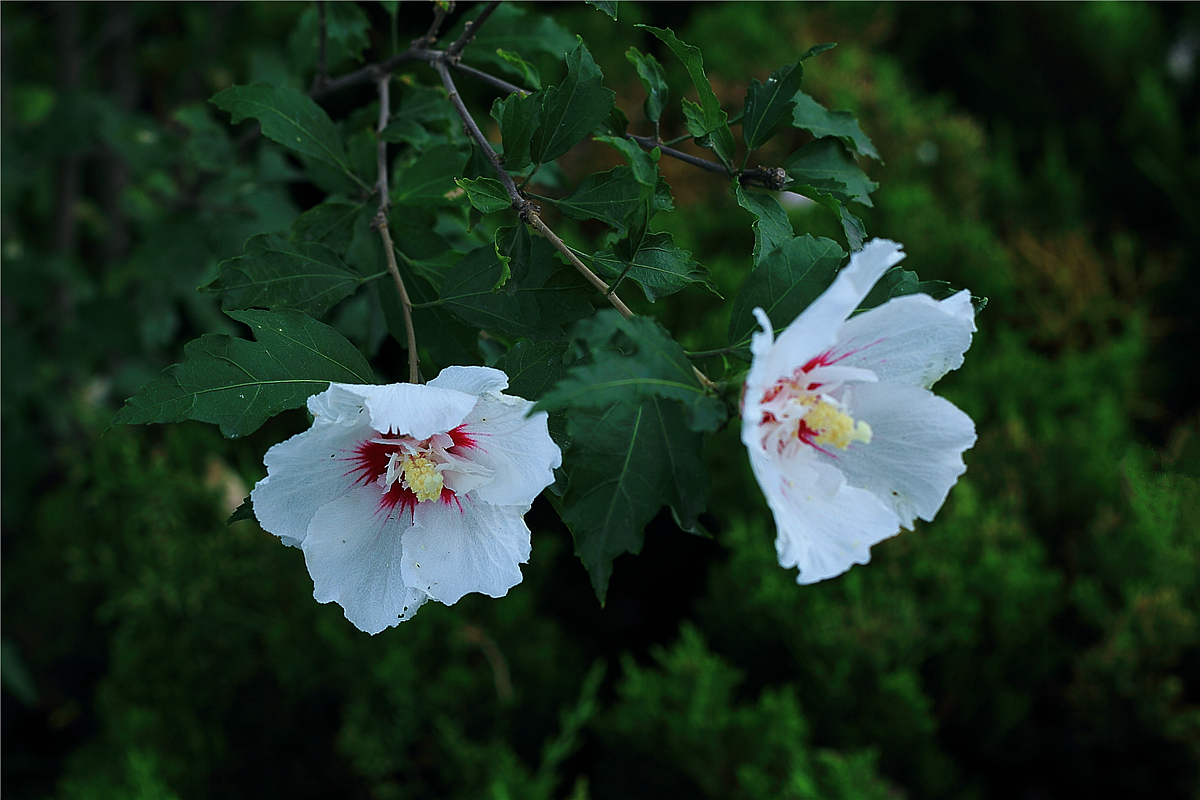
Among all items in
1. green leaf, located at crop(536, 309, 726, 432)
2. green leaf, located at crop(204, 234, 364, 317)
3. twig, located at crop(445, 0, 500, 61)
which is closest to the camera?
green leaf, located at crop(536, 309, 726, 432)

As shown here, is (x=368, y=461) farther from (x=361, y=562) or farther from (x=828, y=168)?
(x=828, y=168)

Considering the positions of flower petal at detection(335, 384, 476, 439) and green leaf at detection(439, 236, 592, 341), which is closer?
flower petal at detection(335, 384, 476, 439)

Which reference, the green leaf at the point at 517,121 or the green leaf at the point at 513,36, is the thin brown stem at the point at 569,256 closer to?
the green leaf at the point at 517,121

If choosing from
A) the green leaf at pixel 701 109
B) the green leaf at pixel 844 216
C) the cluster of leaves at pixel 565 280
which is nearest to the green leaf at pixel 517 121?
the cluster of leaves at pixel 565 280

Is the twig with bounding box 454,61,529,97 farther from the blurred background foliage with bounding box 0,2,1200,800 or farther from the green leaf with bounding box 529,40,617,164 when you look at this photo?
the blurred background foliage with bounding box 0,2,1200,800

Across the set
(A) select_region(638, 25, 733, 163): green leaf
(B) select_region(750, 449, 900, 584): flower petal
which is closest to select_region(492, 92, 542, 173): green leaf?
(A) select_region(638, 25, 733, 163): green leaf

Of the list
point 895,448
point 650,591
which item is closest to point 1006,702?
point 650,591

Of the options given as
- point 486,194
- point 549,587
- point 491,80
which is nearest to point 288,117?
point 491,80

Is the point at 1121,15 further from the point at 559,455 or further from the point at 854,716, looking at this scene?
the point at 559,455
